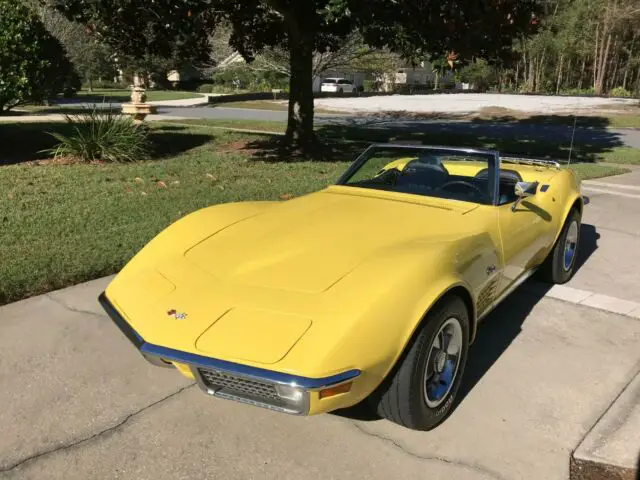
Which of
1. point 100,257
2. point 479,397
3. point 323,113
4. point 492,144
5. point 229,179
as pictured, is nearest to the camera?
point 479,397

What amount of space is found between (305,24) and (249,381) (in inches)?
409

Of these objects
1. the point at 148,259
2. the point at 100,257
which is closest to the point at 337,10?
the point at 100,257

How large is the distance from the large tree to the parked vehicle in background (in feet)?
113


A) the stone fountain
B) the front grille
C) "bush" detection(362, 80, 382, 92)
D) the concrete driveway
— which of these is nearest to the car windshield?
the concrete driveway

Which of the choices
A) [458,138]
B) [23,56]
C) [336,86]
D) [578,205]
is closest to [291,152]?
[23,56]

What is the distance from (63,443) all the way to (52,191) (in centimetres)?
584

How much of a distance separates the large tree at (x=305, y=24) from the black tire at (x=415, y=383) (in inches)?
234

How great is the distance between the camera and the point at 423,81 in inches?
2891

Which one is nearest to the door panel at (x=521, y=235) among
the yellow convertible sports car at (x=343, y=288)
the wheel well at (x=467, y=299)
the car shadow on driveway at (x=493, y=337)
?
the yellow convertible sports car at (x=343, y=288)

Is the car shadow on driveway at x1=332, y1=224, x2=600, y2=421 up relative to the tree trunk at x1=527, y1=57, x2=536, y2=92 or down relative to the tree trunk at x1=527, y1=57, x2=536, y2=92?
down

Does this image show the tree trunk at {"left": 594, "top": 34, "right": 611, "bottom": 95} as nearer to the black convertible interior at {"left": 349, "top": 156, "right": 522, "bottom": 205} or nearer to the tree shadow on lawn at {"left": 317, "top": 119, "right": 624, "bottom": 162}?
the tree shadow on lawn at {"left": 317, "top": 119, "right": 624, "bottom": 162}

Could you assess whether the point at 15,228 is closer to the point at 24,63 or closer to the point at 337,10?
the point at 337,10

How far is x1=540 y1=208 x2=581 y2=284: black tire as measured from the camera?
4.65m

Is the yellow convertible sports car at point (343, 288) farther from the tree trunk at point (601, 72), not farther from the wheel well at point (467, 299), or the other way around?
the tree trunk at point (601, 72)
